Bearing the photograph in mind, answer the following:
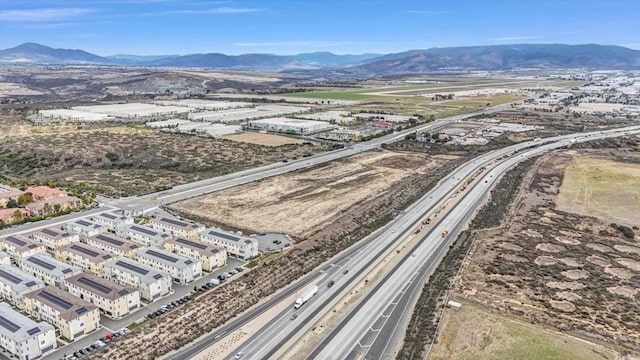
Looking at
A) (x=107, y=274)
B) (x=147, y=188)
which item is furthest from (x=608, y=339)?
(x=147, y=188)

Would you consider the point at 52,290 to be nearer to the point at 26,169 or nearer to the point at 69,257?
the point at 69,257

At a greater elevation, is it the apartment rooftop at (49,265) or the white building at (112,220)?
the white building at (112,220)

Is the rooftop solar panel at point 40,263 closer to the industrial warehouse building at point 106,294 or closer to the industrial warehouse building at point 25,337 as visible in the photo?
the industrial warehouse building at point 106,294

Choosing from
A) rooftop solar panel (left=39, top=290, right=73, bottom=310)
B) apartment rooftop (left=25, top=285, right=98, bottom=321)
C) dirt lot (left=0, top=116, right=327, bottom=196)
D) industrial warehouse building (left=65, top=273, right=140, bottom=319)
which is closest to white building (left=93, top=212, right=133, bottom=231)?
dirt lot (left=0, top=116, right=327, bottom=196)

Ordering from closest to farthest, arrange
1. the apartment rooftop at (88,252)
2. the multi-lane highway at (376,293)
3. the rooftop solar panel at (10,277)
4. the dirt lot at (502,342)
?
the dirt lot at (502,342) → the multi-lane highway at (376,293) → the rooftop solar panel at (10,277) → the apartment rooftop at (88,252)

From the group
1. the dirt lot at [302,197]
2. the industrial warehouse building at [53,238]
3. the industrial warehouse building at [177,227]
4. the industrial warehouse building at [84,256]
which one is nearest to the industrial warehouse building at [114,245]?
the industrial warehouse building at [84,256]
